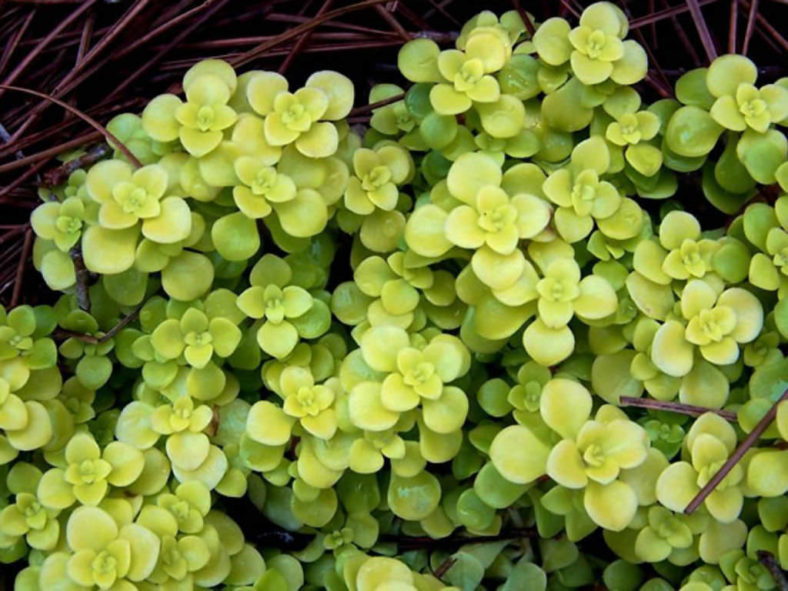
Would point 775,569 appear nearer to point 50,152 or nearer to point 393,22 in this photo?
point 393,22

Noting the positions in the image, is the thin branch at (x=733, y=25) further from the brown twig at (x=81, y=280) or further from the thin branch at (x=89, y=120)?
the brown twig at (x=81, y=280)

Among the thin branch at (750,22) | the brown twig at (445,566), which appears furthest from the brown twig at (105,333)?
the thin branch at (750,22)

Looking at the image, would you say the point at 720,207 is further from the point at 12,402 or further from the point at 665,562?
the point at 12,402

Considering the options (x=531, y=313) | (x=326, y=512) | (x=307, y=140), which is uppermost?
(x=307, y=140)

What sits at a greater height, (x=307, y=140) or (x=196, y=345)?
(x=307, y=140)

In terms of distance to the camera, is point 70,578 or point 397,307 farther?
point 397,307

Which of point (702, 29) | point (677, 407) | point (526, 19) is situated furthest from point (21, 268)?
point (702, 29)

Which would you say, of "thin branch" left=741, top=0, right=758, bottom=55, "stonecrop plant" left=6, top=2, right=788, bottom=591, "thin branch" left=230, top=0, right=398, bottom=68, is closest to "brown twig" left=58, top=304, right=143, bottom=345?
"stonecrop plant" left=6, top=2, right=788, bottom=591

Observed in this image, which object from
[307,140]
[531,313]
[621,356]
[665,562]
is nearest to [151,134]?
[307,140]
